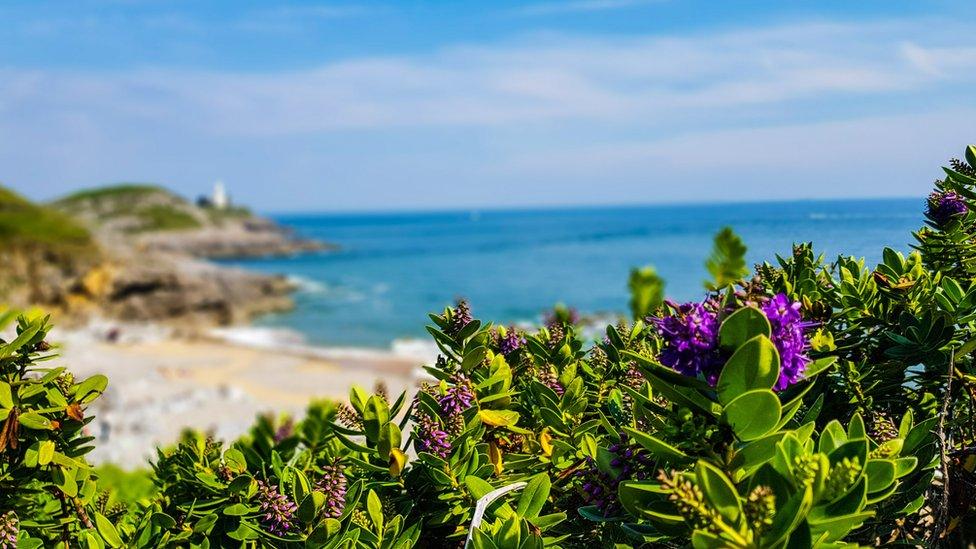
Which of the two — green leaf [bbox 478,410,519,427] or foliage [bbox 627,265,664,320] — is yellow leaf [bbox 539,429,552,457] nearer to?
green leaf [bbox 478,410,519,427]

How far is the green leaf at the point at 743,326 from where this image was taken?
105cm

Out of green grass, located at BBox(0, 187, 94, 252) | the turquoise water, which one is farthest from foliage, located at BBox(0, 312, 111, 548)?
green grass, located at BBox(0, 187, 94, 252)

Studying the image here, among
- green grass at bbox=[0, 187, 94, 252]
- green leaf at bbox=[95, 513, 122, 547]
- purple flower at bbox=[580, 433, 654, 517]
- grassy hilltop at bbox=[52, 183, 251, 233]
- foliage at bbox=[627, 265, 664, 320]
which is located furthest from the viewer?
grassy hilltop at bbox=[52, 183, 251, 233]

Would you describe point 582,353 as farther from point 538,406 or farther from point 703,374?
point 703,374

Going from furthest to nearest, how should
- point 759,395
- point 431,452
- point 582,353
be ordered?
point 582,353, point 431,452, point 759,395

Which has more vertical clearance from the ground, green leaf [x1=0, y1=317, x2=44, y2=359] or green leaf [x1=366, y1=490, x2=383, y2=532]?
green leaf [x1=0, y1=317, x2=44, y2=359]

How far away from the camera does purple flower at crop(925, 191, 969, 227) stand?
1.75 m

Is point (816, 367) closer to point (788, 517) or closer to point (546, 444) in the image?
point (788, 517)

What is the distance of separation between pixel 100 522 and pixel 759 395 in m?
1.44

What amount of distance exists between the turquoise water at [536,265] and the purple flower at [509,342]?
703 mm

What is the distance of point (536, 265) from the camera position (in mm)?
72625

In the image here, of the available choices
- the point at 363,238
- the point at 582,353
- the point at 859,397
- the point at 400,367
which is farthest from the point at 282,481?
the point at 363,238

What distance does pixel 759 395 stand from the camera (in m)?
1.04

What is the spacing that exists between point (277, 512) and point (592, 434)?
0.71 metres
